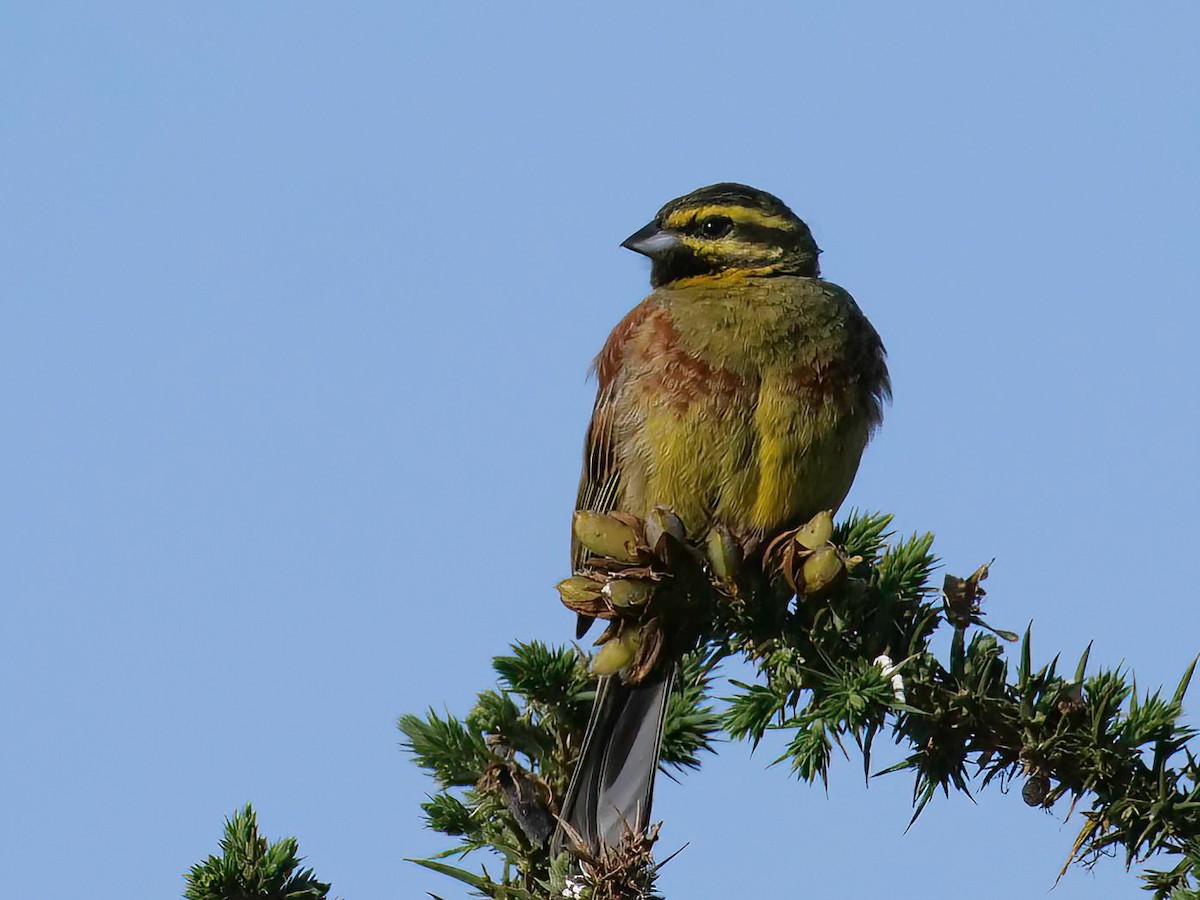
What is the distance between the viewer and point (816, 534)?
333 cm

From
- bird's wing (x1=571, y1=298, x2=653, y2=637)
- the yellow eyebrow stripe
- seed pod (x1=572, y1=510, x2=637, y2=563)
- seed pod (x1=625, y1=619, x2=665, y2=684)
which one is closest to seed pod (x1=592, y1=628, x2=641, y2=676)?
seed pod (x1=625, y1=619, x2=665, y2=684)

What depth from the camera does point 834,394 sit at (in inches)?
180

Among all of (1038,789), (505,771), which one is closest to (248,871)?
(505,771)

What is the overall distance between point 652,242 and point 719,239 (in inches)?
9.8

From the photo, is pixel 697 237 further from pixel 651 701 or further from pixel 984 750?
pixel 984 750

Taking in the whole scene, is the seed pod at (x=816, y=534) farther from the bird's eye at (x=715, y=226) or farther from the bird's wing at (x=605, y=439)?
the bird's eye at (x=715, y=226)

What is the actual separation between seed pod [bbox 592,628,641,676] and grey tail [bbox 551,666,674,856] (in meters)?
0.09

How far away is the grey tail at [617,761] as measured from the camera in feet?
10.1

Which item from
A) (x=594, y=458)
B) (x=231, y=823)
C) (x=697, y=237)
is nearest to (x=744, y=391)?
(x=594, y=458)

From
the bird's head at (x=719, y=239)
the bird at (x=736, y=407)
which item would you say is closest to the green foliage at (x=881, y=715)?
the bird at (x=736, y=407)

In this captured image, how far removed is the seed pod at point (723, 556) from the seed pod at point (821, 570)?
16cm

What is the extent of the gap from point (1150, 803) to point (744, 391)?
6.75 feet

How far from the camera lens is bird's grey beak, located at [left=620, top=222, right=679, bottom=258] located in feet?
17.5

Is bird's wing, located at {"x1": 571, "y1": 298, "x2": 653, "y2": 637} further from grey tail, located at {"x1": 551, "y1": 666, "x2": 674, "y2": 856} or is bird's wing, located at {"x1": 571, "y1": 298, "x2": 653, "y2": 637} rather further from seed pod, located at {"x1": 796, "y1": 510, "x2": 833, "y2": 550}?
seed pod, located at {"x1": 796, "y1": 510, "x2": 833, "y2": 550}
